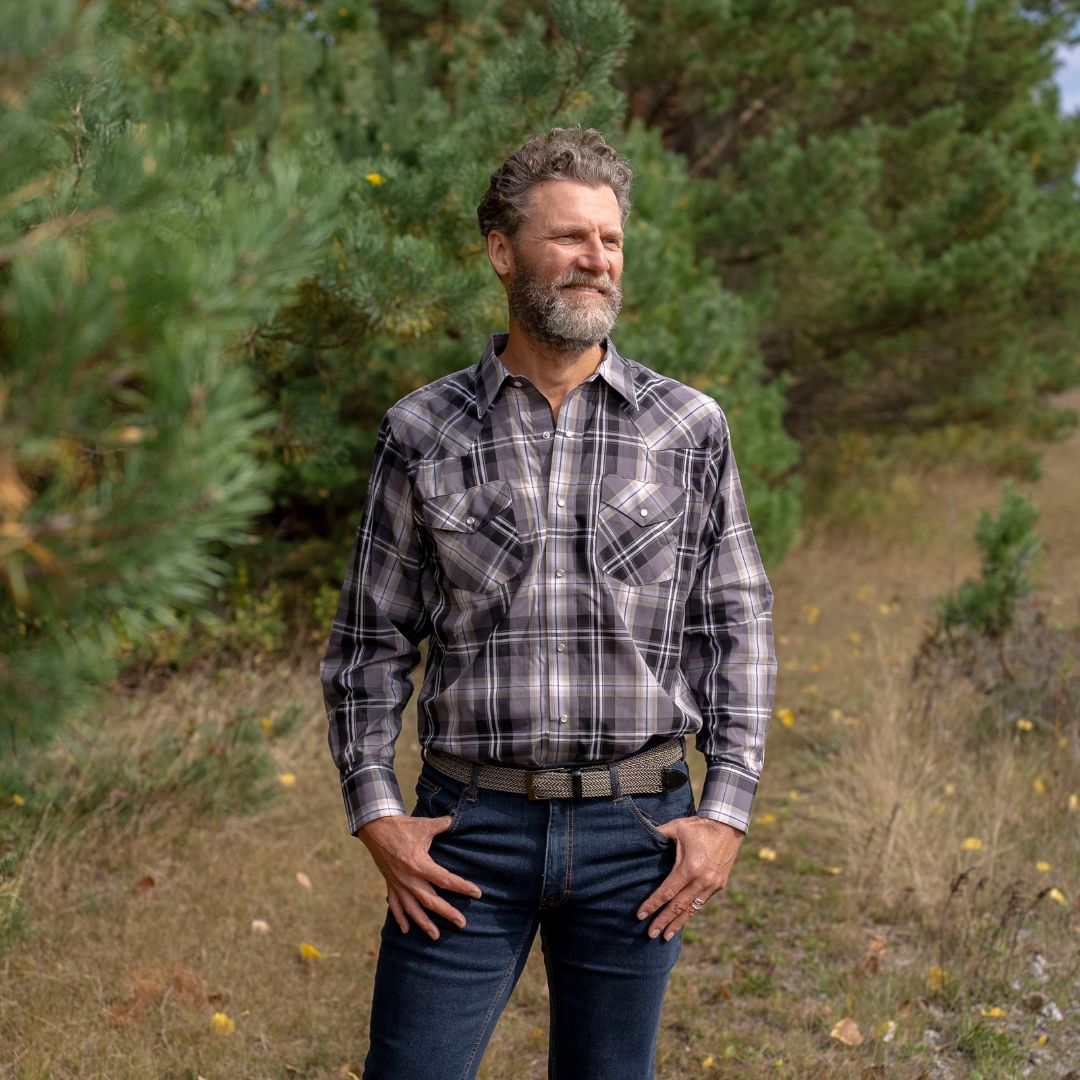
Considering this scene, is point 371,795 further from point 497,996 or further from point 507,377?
A: point 507,377

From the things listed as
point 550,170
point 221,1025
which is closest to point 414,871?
Result: point 550,170

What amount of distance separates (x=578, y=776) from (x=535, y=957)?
6.48ft

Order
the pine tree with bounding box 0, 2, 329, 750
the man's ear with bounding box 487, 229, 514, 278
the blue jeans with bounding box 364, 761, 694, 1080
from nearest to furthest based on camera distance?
the pine tree with bounding box 0, 2, 329, 750 < the blue jeans with bounding box 364, 761, 694, 1080 < the man's ear with bounding box 487, 229, 514, 278

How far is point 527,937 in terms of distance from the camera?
2.04 metres

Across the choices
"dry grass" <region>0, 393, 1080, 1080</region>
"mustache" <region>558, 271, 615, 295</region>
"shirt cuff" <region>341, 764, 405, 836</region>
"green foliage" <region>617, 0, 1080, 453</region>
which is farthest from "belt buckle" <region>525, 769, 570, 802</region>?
"green foliage" <region>617, 0, 1080, 453</region>

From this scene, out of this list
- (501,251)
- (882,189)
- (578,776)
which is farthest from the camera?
(882,189)

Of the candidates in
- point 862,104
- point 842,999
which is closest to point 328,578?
→ point 842,999

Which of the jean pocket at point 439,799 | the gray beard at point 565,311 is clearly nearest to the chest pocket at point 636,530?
the gray beard at point 565,311

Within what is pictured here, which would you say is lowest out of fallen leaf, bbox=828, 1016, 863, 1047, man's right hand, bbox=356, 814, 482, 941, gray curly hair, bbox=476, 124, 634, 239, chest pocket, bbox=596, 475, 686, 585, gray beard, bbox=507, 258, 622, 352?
fallen leaf, bbox=828, 1016, 863, 1047

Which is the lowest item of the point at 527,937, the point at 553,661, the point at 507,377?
the point at 527,937

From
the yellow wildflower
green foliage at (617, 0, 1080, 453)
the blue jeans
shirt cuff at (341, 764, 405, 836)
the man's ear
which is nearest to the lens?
the blue jeans

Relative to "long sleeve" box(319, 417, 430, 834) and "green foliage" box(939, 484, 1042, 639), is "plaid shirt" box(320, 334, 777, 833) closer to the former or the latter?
"long sleeve" box(319, 417, 430, 834)

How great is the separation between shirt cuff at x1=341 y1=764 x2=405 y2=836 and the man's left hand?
47 cm

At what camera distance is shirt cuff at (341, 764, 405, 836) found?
2061mm
